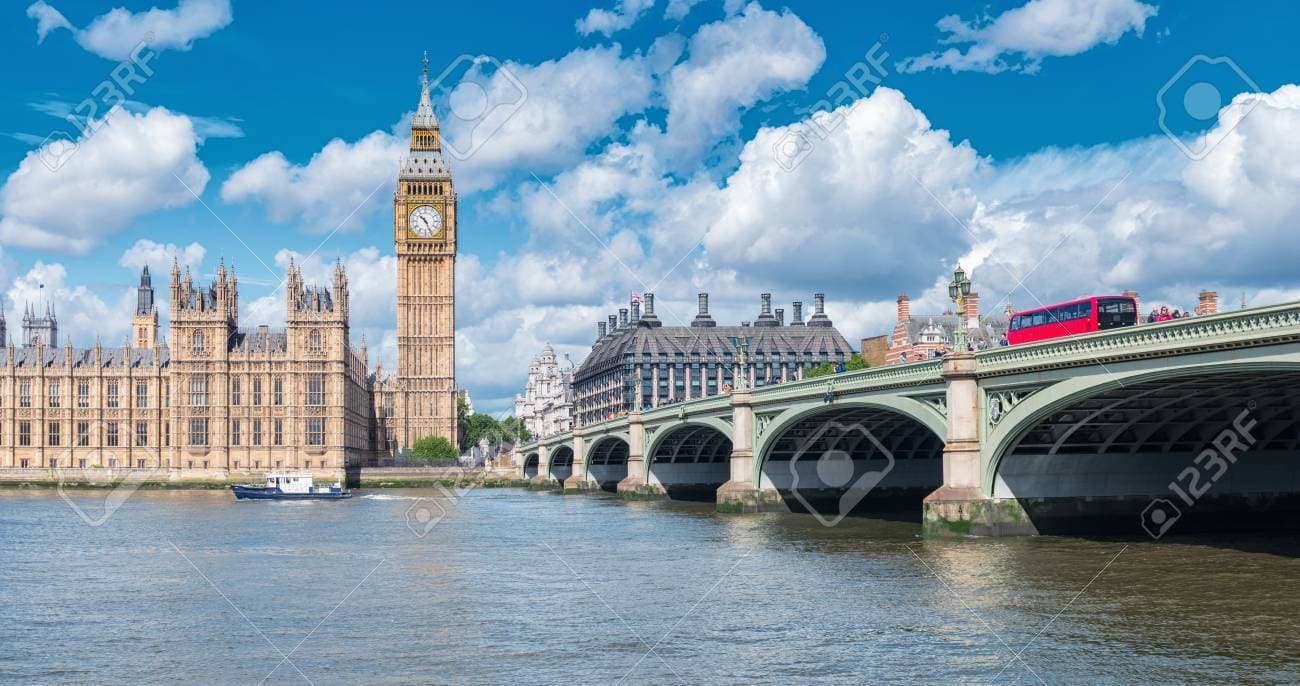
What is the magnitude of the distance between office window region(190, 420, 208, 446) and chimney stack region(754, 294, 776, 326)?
84.4 metres

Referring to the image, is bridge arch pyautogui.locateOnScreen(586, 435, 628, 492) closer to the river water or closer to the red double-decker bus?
the river water

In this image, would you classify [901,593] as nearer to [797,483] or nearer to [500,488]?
[797,483]

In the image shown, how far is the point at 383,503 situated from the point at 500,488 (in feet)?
134

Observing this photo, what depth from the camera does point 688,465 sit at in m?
89.2

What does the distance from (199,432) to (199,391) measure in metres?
3.87

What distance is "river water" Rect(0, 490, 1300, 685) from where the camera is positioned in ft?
76.7

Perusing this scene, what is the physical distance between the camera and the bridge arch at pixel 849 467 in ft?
213

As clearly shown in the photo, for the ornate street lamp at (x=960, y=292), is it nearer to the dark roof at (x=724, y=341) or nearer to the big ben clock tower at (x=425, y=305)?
the big ben clock tower at (x=425, y=305)

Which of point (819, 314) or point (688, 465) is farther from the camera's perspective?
point (819, 314)

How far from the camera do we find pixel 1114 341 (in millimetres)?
35750

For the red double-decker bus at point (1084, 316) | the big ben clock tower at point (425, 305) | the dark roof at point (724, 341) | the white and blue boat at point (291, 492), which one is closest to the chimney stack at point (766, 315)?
the dark roof at point (724, 341)

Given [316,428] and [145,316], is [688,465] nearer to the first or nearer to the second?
[316,428]
